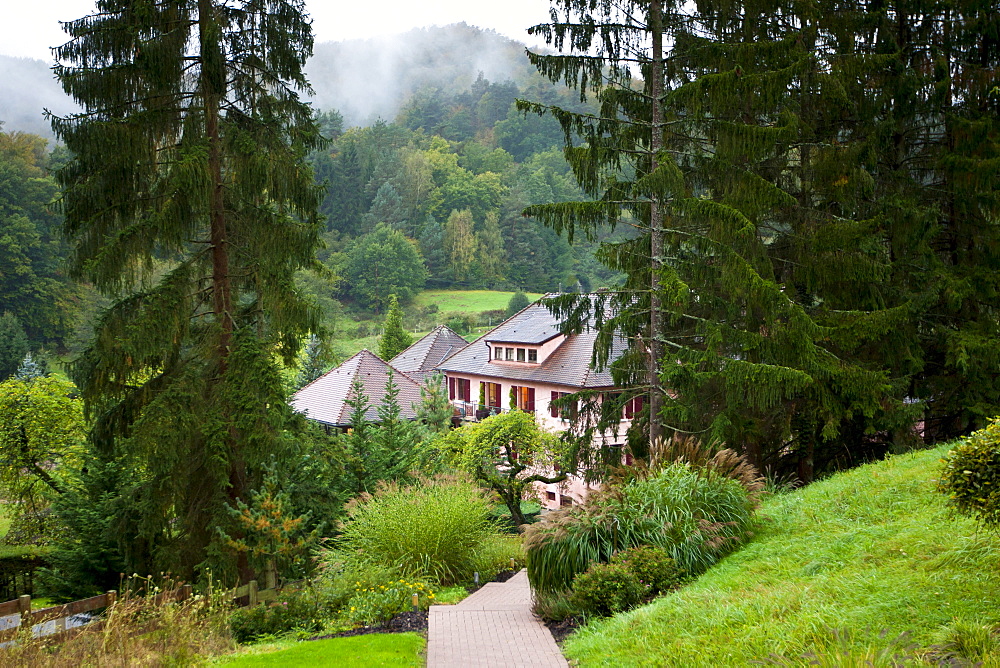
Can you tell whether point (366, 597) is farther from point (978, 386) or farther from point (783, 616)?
point (978, 386)

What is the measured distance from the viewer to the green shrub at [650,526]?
8625mm

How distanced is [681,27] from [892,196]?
4876mm

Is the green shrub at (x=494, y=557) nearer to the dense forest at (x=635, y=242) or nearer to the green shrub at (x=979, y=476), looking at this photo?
the dense forest at (x=635, y=242)

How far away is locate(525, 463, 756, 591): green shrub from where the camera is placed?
862 centimetres

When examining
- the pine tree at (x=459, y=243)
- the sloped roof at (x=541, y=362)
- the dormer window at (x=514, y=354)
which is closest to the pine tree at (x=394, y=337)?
the sloped roof at (x=541, y=362)

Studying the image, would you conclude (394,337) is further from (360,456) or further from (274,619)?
(274,619)

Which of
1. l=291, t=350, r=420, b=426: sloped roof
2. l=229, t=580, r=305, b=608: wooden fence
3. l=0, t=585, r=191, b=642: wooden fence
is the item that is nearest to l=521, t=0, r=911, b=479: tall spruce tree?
l=229, t=580, r=305, b=608: wooden fence

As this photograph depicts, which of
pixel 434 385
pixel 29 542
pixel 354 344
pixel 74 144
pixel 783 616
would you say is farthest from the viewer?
pixel 354 344

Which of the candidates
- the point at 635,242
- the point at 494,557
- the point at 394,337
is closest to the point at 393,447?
the point at 494,557

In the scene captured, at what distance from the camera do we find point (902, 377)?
45.5ft

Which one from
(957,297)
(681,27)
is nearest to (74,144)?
(681,27)

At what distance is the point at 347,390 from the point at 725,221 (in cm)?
2544

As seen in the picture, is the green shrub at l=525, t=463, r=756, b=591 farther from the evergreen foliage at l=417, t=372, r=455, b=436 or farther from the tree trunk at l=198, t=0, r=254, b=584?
the evergreen foliage at l=417, t=372, r=455, b=436

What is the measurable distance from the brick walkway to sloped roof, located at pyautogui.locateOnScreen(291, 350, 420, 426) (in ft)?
79.3
